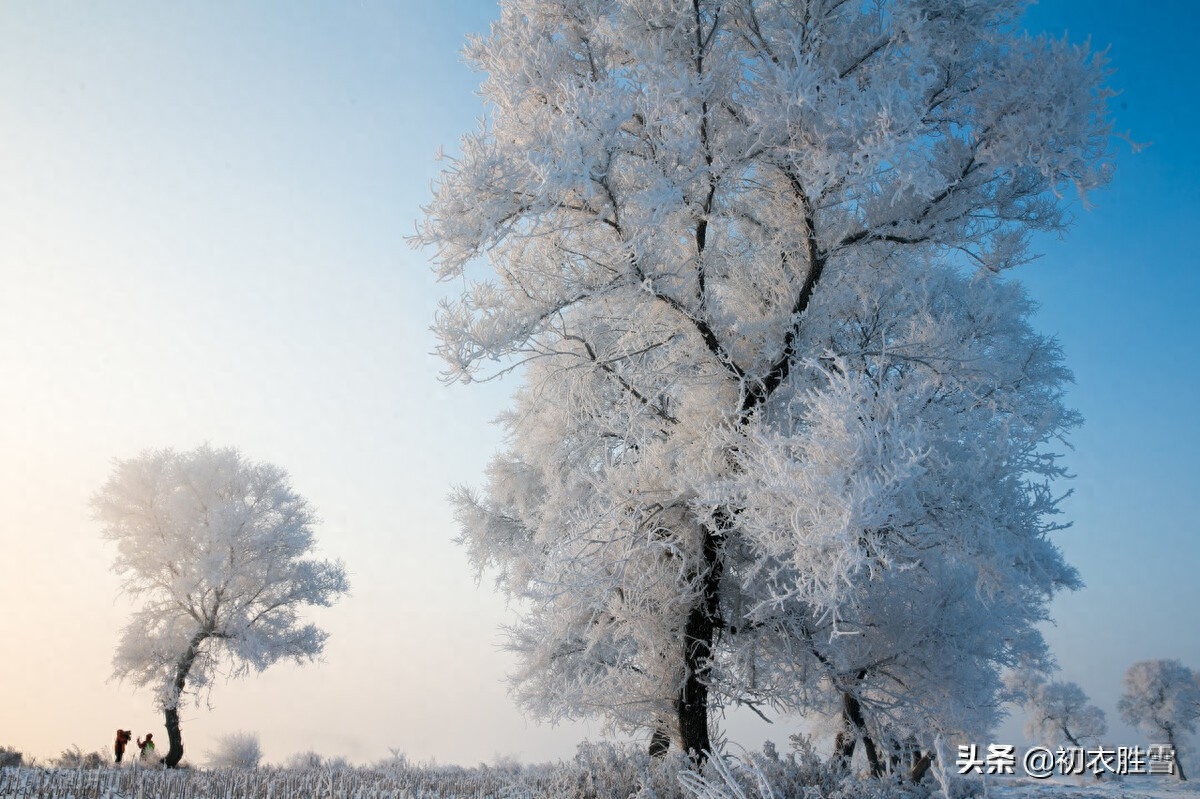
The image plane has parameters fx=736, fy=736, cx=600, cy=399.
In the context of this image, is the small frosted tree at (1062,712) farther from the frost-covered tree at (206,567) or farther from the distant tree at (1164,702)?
the frost-covered tree at (206,567)

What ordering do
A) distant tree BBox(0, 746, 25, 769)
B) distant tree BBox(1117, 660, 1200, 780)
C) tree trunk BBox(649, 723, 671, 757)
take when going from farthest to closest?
distant tree BBox(1117, 660, 1200, 780) < distant tree BBox(0, 746, 25, 769) < tree trunk BBox(649, 723, 671, 757)

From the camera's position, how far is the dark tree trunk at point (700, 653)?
8031 millimetres

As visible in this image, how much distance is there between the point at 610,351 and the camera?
8.18m

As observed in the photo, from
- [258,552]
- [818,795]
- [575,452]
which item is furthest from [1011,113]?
[258,552]

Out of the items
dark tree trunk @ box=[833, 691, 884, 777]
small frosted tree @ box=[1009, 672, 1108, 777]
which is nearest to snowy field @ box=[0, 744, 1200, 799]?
dark tree trunk @ box=[833, 691, 884, 777]

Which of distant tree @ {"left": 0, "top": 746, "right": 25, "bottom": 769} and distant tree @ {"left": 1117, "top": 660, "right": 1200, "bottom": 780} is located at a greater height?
distant tree @ {"left": 0, "top": 746, "right": 25, "bottom": 769}

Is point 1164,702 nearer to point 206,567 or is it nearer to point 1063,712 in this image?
point 1063,712

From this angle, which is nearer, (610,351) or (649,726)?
(610,351)

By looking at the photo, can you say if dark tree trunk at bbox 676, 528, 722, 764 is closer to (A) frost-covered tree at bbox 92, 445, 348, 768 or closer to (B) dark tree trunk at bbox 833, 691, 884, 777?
(B) dark tree trunk at bbox 833, 691, 884, 777

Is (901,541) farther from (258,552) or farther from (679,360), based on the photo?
(258,552)

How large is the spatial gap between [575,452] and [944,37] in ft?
20.1

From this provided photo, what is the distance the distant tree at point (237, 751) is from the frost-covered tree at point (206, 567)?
0.88 meters

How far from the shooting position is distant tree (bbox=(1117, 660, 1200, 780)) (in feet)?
114

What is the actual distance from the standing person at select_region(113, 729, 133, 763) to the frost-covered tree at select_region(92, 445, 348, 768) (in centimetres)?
97
